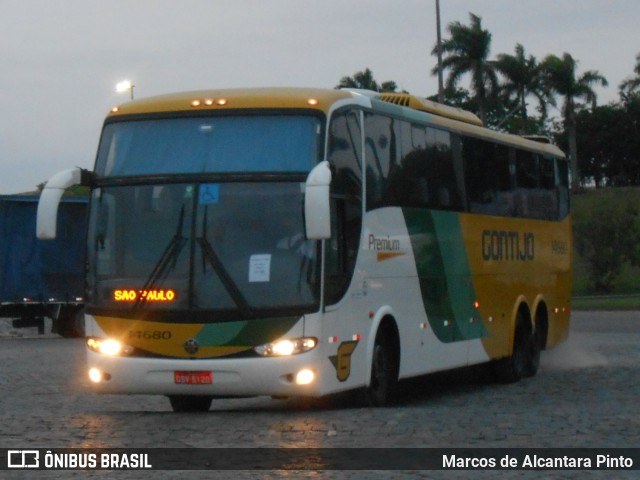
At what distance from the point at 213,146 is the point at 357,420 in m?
3.28

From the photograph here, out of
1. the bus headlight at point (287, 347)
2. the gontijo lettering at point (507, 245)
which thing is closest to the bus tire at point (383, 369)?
the bus headlight at point (287, 347)

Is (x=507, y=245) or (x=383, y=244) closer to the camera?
(x=383, y=244)

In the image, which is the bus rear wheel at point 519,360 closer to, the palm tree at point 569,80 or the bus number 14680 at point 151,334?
the bus number 14680 at point 151,334

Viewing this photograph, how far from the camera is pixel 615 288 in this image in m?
64.0

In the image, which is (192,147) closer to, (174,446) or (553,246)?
(174,446)

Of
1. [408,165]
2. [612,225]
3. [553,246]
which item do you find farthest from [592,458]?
[612,225]

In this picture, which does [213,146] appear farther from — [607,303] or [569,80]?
[569,80]

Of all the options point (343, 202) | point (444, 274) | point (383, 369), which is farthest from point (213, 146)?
point (444, 274)

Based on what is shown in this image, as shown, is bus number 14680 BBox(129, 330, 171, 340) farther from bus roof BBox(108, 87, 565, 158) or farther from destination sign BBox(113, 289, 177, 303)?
bus roof BBox(108, 87, 565, 158)

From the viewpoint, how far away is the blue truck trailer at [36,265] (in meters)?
36.0

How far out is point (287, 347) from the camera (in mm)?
14562

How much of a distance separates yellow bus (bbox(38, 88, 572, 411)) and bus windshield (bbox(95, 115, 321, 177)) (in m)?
0.01

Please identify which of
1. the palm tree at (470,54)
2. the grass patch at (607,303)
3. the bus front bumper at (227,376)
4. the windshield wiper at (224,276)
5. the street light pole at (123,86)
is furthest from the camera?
the palm tree at (470,54)

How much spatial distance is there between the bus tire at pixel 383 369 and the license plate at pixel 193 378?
211 cm
